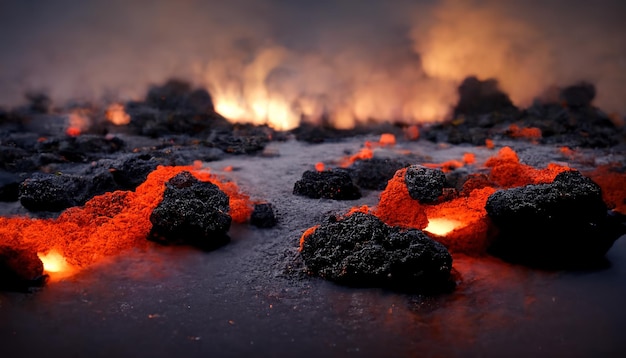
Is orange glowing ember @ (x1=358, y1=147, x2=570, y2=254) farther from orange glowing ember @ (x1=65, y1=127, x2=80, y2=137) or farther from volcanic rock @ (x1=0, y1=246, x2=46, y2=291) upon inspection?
orange glowing ember @ (x1=65, y1=127, x2=80, y2=137)

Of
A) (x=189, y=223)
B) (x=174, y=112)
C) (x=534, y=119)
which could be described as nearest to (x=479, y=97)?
(x=534, y=119)

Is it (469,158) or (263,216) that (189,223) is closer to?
→ (263,216)

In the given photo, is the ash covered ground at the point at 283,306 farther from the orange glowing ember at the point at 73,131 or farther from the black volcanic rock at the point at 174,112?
the black volcanic rock at the point at 174,112

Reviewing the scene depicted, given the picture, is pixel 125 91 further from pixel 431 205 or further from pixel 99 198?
pixel 431 205

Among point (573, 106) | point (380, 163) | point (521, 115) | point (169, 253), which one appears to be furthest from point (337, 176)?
point (573, 106)

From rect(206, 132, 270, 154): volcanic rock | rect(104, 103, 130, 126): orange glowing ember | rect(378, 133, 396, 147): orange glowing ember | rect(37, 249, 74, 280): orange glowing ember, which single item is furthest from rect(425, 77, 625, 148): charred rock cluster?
rect(37, 249, 74, 280): orange glowing ember

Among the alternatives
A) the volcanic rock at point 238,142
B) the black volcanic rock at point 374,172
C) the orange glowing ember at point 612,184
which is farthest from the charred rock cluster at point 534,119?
the volcanic rock at point 238,142
